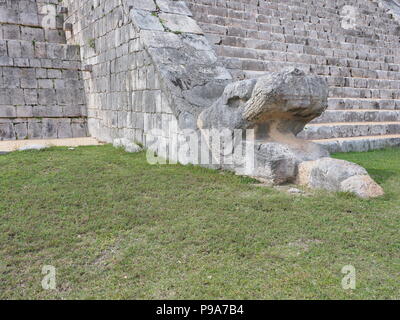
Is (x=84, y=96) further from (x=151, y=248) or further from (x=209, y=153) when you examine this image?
(x=151, y=248)

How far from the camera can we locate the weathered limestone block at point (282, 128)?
399 cm

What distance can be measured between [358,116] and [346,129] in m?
0.93

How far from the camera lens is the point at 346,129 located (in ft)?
24.4

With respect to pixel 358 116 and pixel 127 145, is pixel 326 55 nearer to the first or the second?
pixel 358 116

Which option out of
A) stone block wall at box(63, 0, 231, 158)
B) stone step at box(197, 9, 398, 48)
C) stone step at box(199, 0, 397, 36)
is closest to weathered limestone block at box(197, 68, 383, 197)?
stone block wall at box(63, 0, 231, 158)

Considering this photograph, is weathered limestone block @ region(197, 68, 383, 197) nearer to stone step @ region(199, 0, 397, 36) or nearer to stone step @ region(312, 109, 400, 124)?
stone step @ region(312, 109, 400, 124)

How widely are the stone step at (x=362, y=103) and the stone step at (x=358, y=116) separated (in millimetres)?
206

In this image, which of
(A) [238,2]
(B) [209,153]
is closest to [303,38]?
(A) [238,2]

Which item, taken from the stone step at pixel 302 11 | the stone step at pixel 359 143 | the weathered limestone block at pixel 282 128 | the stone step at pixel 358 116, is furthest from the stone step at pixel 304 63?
the weathered limestone block at pixel 282 128

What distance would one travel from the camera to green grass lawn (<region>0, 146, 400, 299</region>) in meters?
2.41

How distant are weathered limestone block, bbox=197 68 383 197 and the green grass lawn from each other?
0.20 meters

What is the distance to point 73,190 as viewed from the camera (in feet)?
13.6

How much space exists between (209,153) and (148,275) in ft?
8.36

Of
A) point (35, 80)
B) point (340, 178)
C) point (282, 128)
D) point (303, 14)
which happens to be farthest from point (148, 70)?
point (303, 14)
